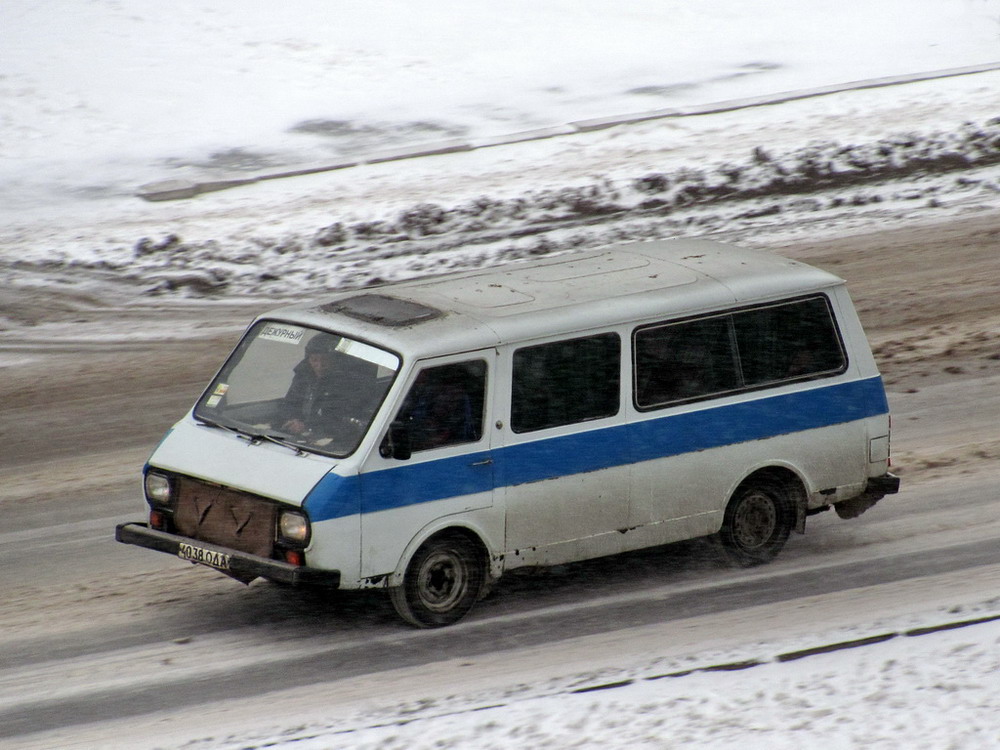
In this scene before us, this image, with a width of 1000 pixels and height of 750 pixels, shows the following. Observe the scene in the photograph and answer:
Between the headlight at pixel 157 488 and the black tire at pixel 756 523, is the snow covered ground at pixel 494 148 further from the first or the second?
the headlight at pixel 157 488

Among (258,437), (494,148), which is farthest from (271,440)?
(494,148)

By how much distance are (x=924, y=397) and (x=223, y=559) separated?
7.21 m

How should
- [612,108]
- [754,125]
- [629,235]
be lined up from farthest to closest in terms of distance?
[612,108] → [754,125] → [629,235]

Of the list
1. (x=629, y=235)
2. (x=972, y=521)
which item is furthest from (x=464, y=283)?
(x=629, y=235)

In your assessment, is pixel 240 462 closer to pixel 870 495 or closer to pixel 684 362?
pixel 684 362

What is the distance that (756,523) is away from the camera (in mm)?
9398

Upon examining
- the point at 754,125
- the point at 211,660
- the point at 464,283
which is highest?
the point at 754,125

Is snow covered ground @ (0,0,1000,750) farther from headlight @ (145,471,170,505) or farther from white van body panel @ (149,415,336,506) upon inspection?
headlight @ (145,471,170,505)

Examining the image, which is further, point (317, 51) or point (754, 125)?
point (317, 51)

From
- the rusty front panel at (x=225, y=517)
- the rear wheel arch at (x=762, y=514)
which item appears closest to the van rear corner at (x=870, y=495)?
the rear wheel arch at (x=762, y=514)

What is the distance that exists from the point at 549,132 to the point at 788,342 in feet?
43.5

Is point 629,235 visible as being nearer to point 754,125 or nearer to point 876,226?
point 876,226

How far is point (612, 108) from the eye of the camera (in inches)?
920

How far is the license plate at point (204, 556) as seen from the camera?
26.0 ft
